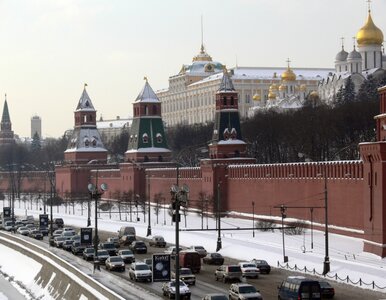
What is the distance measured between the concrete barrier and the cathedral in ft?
225

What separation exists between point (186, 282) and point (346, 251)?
13.2 meters

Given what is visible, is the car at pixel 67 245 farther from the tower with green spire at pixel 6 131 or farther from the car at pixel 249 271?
the tower with green spire at pixel 6 131

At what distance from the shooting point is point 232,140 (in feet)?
268

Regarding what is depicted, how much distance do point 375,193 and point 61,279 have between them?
51.0 ft

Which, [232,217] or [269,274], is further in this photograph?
[232,217]

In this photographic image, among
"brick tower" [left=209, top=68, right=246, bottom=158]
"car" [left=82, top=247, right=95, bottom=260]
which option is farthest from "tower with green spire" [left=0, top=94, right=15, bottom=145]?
"car" [left=82, top=247, right=95, bottom=260]

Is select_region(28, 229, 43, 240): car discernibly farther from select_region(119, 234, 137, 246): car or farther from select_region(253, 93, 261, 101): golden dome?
select_region(253, 93, 261, 101): golden dome

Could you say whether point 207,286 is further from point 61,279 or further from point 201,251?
point 201,251

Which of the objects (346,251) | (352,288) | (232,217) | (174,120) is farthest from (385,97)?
(174,120)

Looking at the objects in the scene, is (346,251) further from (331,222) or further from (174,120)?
(174,120)

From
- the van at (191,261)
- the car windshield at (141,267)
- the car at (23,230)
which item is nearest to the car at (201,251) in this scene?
the van at (191,261)

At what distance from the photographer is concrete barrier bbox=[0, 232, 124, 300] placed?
36062 mm

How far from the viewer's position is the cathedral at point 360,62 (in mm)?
119125

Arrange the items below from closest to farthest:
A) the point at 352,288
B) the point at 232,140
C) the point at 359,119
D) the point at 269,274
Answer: the point at 352,288 < the point at 269,274 < the point at 232,140 < the point at 359,119
